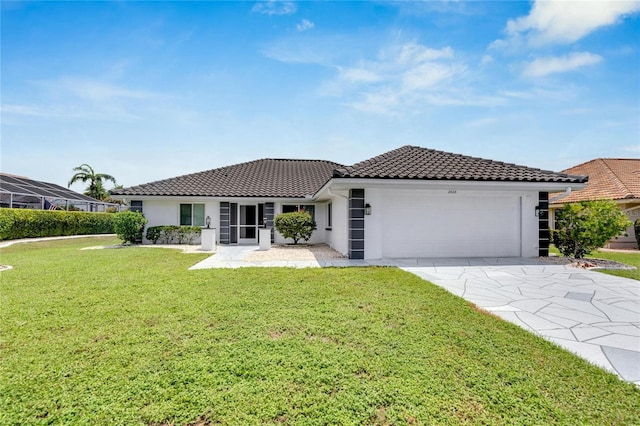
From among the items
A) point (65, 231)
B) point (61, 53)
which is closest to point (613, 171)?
point (61, 53)

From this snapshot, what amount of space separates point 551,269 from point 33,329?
1287 centimetres

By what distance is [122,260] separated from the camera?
1061cm

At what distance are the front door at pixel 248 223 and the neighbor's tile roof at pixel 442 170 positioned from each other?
8.91m

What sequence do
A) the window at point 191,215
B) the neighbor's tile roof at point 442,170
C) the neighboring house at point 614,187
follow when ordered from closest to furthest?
the neighbor's tile roof at point 442,170
the neighboring house at point 614,187
the window at point 191,215

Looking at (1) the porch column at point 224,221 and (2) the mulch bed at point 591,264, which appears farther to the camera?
(1) the porch column at point 224,221

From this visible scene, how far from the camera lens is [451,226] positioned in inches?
458

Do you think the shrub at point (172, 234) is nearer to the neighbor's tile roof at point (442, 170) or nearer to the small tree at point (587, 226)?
the neighbor's tile roof at point (442, 170)

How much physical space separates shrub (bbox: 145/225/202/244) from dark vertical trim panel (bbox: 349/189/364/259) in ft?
33.8

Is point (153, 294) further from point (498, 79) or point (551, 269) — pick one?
point (498, 79)

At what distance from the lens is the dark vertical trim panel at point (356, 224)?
1082 cm

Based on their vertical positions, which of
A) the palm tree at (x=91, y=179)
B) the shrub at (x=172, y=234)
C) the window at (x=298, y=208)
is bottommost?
the shrub at (x=172, y=234)

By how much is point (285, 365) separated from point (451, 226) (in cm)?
1017

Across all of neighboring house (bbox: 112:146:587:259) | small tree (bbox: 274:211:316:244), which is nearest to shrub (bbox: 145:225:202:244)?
small tree (bbox: 274:211:316:244)

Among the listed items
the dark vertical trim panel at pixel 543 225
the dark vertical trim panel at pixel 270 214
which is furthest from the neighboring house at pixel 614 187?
the dark vertical trim panel at pixel 270 214
